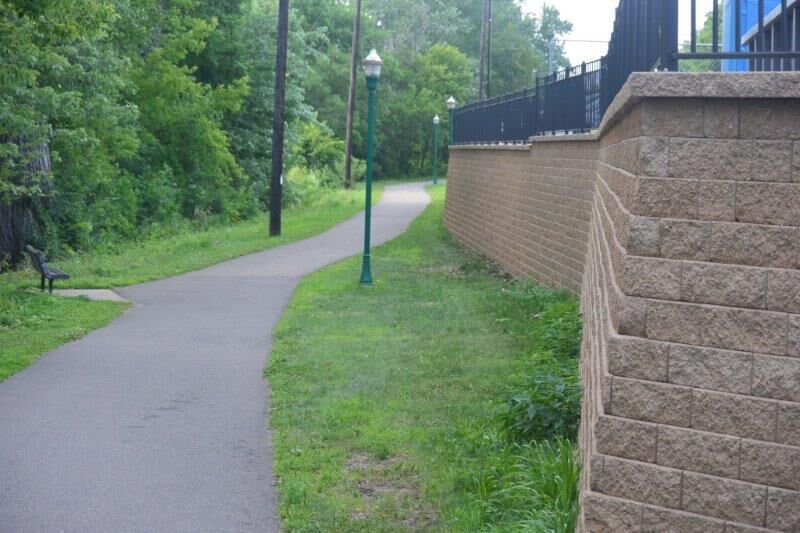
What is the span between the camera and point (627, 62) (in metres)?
9.02

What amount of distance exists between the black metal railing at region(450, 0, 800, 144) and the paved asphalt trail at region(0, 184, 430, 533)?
134 inches

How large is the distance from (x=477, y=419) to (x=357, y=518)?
2273 mm

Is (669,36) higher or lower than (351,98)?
lower

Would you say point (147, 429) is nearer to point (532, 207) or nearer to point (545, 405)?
point (545, 405)

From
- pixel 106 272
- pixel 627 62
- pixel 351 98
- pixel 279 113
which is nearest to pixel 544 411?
pixel 627 62

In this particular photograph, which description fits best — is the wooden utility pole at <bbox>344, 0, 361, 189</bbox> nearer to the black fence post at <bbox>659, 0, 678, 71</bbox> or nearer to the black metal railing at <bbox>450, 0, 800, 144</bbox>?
the black metal railing at <bbox>450, 0, 800, 144</bbox>

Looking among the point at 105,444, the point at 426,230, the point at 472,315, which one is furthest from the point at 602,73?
the point at 426,230

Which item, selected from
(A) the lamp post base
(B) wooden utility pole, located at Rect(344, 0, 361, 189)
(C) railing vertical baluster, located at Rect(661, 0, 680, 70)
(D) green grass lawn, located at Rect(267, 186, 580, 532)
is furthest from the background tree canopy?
(C) railing vertical baluster, located at Rect(661, 0, 680, 70)

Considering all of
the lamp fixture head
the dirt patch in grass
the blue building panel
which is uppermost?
the lamp fixture head

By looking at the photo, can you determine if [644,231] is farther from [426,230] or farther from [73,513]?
[426,230]

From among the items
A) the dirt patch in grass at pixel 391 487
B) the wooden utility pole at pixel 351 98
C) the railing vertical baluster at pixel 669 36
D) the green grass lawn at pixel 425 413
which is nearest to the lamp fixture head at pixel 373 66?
the green grass lawn at pixel 425 413

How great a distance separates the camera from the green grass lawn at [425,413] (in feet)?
21.1

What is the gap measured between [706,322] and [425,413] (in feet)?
16.0

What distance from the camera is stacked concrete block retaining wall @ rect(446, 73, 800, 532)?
4332 millimetres
